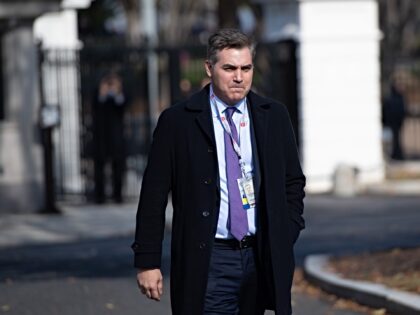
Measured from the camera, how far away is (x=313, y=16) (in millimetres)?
24578

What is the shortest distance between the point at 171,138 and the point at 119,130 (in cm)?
1593

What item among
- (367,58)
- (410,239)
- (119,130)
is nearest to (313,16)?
(367,58)

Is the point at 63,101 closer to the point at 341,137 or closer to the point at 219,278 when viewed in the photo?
the point at 341,137

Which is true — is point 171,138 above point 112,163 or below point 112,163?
above

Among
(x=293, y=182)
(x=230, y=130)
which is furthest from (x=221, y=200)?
(x=293, y=182)

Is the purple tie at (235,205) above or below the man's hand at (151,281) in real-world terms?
above

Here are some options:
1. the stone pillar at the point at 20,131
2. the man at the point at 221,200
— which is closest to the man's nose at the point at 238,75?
the man at the point at 221,200

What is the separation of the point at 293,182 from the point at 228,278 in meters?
0.58

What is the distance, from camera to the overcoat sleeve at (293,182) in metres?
6.48

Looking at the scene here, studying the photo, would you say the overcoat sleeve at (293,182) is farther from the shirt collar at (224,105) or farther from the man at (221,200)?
the shirt collar at (224,105)

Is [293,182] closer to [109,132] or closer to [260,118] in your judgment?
[260,118]

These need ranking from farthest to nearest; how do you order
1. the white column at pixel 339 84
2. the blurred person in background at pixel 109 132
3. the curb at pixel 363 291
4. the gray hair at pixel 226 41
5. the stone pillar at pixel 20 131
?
the white column at pixel 339 84 → the blurred person in background at pixel 109 132 → the stone pillar at pixel 20 131 → the curb at pixel 363 291 → the gray hair at pixel 226 41

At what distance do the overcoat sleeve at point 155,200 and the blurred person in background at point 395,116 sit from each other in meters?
24.9

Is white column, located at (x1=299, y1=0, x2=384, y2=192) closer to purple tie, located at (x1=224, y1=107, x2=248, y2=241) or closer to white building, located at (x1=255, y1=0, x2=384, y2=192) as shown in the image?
white building, located at (x1=255, y1=0, x2=384, y2=192)
